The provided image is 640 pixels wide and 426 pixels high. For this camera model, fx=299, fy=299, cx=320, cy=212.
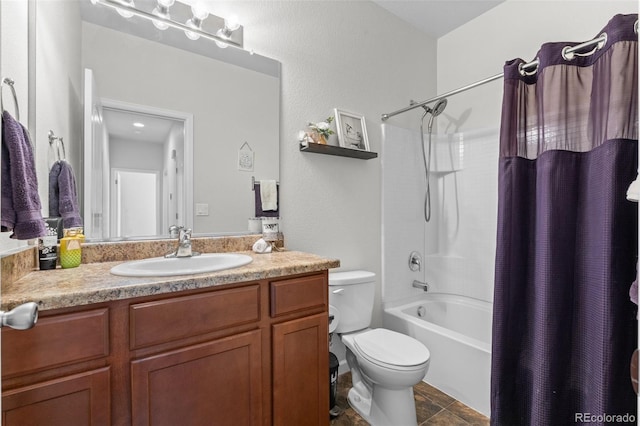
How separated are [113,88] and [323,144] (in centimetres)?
113

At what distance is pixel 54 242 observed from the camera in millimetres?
1147

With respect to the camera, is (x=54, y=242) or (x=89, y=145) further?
(x=89, y=145)

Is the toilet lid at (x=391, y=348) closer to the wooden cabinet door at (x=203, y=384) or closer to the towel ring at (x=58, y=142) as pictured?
the wooden cabinet door at (x=203, y=384)

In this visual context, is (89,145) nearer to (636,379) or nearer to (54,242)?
(54,242)

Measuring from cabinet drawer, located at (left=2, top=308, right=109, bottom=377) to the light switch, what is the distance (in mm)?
783

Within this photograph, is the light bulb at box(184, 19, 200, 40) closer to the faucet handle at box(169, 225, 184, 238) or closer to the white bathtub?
the faucet handle at box(169, 225, 184, 238)

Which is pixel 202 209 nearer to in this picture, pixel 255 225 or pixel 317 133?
pixel 255 225

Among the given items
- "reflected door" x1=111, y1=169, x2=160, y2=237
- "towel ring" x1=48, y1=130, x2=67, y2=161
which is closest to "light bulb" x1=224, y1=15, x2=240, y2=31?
"reflected door" x1=111, y1=169, x2=160, y2=237

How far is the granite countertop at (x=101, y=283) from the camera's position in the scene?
0.82 m

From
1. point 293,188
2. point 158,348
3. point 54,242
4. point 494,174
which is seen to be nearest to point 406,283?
point 494,174

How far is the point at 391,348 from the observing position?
1.66m

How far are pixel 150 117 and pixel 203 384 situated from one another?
1.25 metres

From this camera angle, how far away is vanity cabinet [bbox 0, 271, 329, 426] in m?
0.82

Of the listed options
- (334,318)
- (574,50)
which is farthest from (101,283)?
(574,50)
